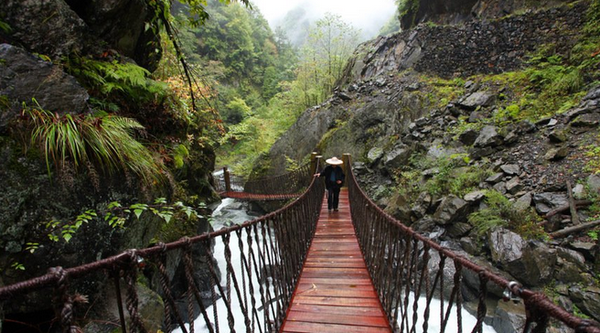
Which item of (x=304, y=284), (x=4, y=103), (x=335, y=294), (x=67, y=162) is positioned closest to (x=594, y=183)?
(x=335, y=294)

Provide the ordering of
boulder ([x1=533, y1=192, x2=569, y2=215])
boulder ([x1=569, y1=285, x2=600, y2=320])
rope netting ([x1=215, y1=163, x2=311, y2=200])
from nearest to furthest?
1. boulder ([x1=569, y1=285, x2=600, y2=320])
2. boulder ([x1=533, y1=192, x2=569, y2=215])
3. rope netting ([x1=215, y1=163, x2=311, y2=200])

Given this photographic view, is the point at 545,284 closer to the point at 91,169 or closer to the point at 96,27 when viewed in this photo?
the point at 91,169

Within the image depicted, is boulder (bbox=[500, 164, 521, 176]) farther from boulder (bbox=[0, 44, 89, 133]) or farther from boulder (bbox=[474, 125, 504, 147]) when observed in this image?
boulder (bbox=[0, 44, 89, 133])

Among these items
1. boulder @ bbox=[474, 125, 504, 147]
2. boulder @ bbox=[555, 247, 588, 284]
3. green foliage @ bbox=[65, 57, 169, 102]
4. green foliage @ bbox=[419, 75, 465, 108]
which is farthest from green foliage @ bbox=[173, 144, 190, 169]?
green foliage @ bbox=[419, 75, 465, 108]

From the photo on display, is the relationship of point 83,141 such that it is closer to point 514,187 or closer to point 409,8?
point 514,187

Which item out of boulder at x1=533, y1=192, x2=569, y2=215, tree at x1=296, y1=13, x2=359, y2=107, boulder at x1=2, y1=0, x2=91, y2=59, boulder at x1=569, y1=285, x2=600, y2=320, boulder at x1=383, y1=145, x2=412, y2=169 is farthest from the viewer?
tree at x1=296, y1=13, x2=359, y2=107

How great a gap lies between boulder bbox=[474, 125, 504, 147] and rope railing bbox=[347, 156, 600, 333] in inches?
110

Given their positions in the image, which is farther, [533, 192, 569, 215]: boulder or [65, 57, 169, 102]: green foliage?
[533, 192, 569, 215]: boulder

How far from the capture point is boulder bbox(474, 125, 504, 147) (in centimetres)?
518

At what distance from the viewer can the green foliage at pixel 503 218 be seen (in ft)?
11.6

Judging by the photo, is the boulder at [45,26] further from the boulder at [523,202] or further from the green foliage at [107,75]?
the boulder at [523,202]

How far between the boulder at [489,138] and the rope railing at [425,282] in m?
2.80

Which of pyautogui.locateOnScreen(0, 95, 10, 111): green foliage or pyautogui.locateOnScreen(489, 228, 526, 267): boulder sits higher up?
pyautogui.locateOnScreen(0, 95, 10, 111): green foliage

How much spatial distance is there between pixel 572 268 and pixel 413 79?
24.4 feet
